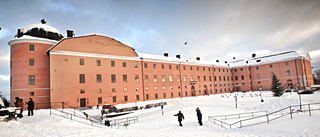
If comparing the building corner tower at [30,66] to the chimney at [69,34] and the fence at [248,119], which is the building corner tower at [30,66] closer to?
the chimney at [69,34]

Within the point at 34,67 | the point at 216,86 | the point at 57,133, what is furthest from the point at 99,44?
the point at 216,86

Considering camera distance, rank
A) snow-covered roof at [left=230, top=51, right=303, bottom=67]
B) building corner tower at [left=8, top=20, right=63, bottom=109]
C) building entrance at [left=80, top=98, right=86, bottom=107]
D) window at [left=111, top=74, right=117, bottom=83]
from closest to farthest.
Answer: building corner tower at [left=8, top=20, right=63, bottom=109]
building entrance at [left=80, top=98, right=86, bottom=107]
window at [left=111, top=74, right=117, bottom=83]
snow-covered roof at [left=230, top=51, right=303, bottom=67]

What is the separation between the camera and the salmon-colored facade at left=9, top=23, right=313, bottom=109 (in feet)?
91.2

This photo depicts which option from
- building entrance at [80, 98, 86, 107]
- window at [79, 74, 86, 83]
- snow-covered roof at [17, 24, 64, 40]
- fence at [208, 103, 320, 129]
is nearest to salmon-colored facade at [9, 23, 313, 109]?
window at [79, 74, 86, 83]

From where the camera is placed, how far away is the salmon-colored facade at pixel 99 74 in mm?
27797

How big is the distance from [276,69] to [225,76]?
15387 millimetres

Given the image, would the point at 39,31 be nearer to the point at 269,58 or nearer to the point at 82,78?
the point at 82,78

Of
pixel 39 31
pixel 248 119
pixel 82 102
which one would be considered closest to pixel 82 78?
pixel 82 102

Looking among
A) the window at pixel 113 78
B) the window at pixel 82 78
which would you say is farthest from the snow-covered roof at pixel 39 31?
the window at pixel 113 78

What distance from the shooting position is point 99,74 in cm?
3262

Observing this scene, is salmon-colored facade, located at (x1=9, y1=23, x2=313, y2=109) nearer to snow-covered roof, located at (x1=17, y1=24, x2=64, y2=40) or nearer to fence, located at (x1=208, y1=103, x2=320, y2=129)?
snow-covered roof, located at (x1=17, y1=24, x2=64, y2=40)

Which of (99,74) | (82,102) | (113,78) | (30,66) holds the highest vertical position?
(30,66)

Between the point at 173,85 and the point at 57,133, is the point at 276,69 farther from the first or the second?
the point at 57,133

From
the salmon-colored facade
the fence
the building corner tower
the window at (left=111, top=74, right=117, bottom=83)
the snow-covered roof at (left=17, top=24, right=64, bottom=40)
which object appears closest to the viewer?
the fence
